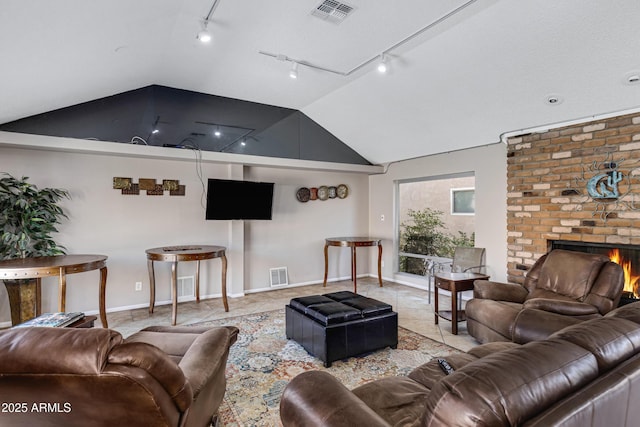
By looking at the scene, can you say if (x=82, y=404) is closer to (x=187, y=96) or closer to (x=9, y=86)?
(x=9, y=86)

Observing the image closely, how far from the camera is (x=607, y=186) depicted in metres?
3.46

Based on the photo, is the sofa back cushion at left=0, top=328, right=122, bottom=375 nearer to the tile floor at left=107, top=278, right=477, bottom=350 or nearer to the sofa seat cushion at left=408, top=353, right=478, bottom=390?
the sofa seat cushion at left=408, top=353, right=478, bottom=390

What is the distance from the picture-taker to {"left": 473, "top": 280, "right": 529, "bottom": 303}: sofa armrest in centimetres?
340

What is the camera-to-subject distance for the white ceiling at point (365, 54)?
2482 millimetres

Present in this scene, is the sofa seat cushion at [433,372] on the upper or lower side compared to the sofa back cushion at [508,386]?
lower

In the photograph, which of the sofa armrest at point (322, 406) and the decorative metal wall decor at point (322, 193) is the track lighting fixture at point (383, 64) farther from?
the sofa armrest at point (322, 406)

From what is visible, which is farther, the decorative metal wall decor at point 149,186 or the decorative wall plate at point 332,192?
the decorative wall plate at point 332,192

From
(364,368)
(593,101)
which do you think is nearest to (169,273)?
(364,368)

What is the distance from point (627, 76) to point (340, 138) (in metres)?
3.85

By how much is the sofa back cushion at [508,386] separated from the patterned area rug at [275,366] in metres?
1.50

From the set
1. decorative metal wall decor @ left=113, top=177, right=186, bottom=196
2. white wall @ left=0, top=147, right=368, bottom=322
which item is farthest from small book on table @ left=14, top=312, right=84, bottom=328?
decorative metal wall decor @ left=113, top=177, right=186, bottom=196

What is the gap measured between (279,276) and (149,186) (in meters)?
2.47

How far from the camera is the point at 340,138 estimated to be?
5.99m

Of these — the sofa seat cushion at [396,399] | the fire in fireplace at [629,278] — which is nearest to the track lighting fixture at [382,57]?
the fire in fireplace at [629,278]
